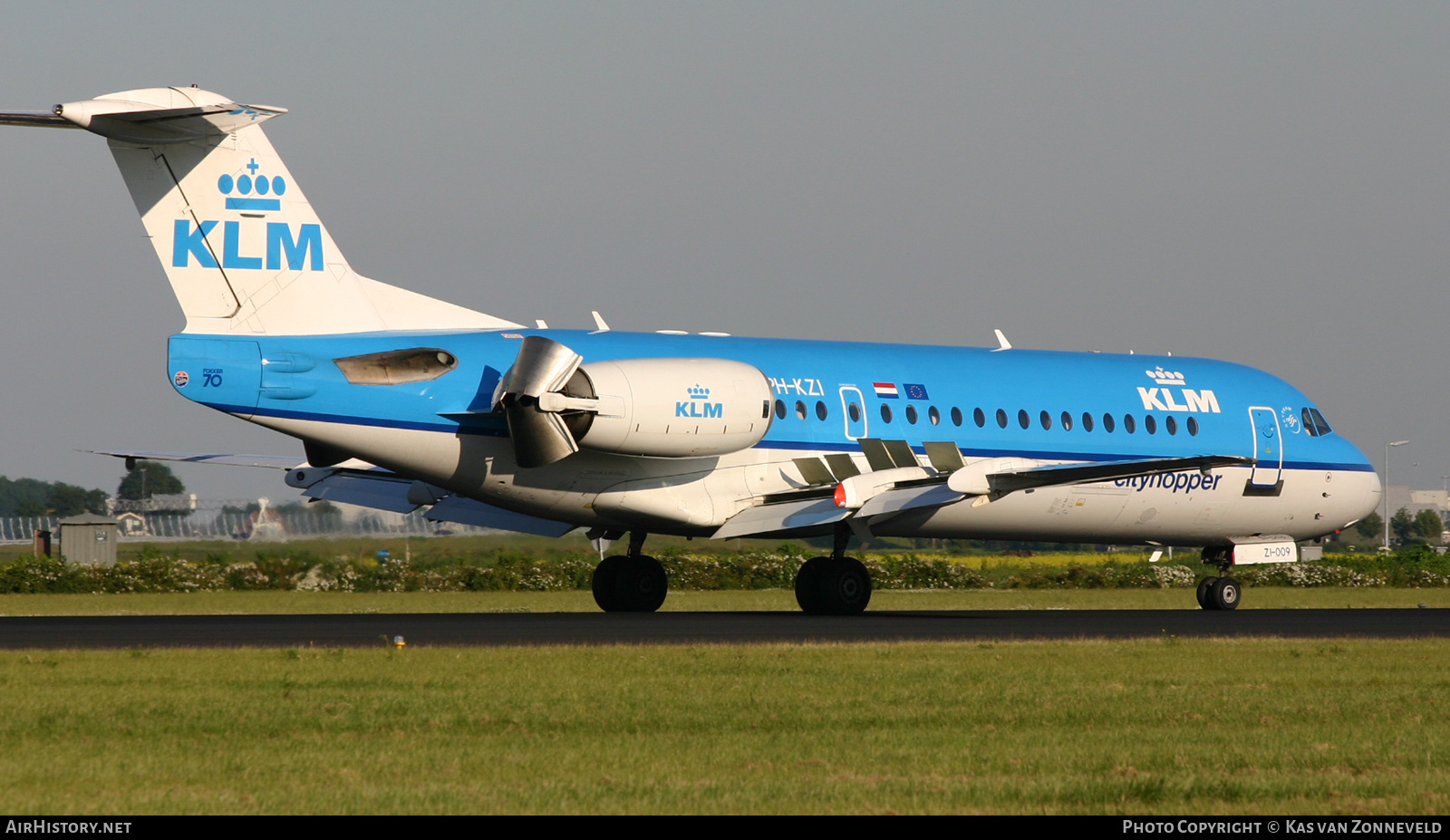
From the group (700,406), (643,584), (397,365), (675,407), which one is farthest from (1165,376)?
(397,365)

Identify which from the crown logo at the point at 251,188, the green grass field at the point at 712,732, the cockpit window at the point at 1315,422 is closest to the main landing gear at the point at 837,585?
the green grass field at the point at 712,732

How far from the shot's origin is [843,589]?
79.8 ft

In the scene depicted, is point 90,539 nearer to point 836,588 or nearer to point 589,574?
point 589,574

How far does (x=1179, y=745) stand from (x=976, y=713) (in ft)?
5.97

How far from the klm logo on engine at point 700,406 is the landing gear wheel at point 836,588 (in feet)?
10.4

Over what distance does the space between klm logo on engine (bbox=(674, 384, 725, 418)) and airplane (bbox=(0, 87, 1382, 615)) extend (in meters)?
0.03

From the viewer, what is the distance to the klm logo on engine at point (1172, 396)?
2800 cm

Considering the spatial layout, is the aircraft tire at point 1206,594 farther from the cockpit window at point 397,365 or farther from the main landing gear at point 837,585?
the cockpit window at point 397,365

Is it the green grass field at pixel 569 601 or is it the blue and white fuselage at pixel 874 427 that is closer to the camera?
the blue and white fuselage at pixel 874 427

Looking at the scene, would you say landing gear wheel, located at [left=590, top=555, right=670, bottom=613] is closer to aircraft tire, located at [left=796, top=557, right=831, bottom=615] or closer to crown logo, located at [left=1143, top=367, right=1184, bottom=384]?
aircraft tire, located at [left=796, top=557, right=831, bottom=615]

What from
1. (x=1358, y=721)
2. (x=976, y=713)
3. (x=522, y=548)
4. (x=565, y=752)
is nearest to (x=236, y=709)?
(x=565, y=752)

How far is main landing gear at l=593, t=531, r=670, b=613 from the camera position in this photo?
2514cm

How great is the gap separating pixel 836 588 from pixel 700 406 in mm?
3853

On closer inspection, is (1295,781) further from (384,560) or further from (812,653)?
(384,560)
